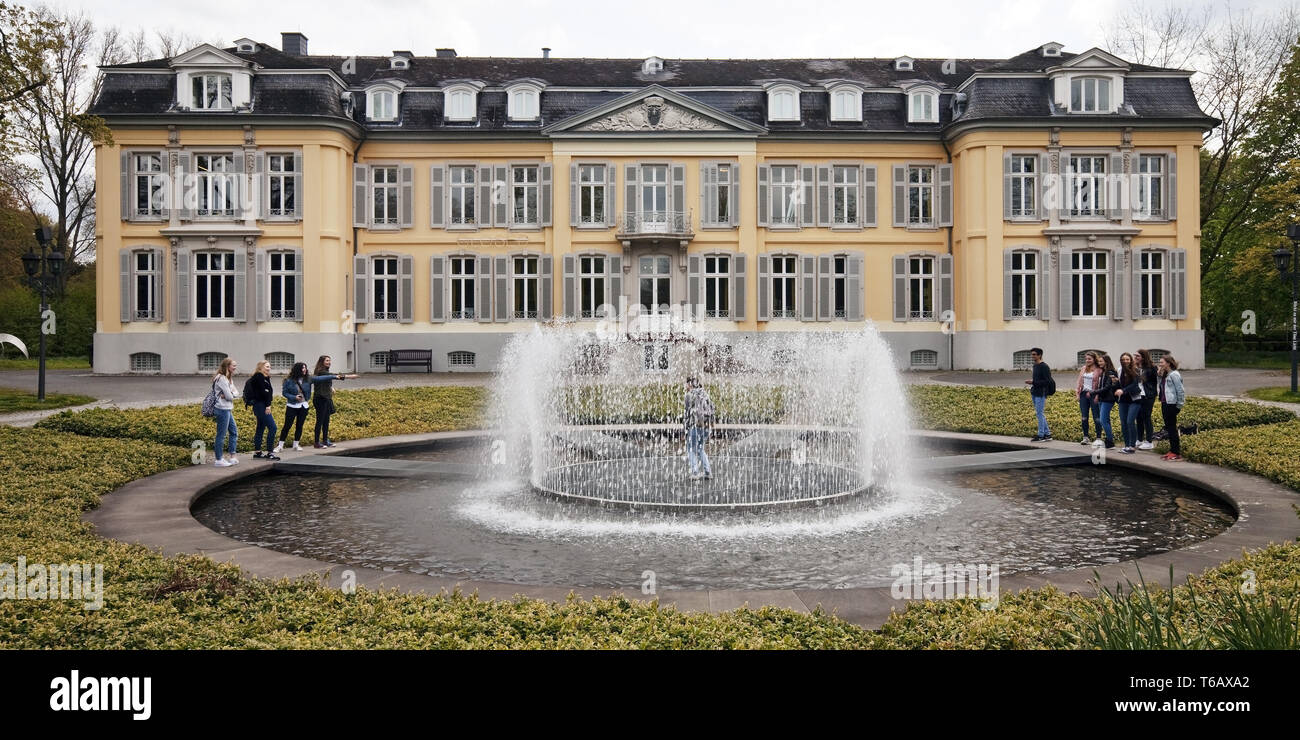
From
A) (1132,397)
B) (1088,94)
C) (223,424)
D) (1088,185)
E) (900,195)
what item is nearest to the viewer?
(223,424)

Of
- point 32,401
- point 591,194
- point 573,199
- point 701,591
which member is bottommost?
point 701,591

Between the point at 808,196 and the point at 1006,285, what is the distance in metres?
8.14

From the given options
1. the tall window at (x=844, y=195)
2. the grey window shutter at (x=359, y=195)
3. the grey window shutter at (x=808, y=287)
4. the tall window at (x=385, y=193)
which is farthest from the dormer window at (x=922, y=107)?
the grey window shutter at (x=359, y=195)

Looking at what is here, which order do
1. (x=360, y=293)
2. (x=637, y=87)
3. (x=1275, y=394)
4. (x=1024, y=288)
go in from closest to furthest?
(x=1275, y=394), (x=1024, y=288), (x=360, y=293), (x=637, y=87)

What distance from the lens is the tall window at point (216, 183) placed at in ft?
111

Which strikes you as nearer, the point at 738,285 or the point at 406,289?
the point at 406,289

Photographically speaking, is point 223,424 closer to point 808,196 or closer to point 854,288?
point 808,196

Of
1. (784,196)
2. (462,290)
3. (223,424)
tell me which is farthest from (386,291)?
(223,424)

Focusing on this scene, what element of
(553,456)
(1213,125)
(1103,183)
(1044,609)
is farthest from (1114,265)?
(1044,609)

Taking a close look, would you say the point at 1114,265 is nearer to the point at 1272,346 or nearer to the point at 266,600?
the point at 1272,346

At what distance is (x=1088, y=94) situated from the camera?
34.5 meters

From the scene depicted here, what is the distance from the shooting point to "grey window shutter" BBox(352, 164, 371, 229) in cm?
3591

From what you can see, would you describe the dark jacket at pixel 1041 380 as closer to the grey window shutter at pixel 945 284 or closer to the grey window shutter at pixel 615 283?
the grey window shutter at pixel 945 284

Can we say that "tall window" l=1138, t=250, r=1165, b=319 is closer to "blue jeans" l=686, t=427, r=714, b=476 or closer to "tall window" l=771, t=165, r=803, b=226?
"tall window" l=771, t=165, r=803, b=226
